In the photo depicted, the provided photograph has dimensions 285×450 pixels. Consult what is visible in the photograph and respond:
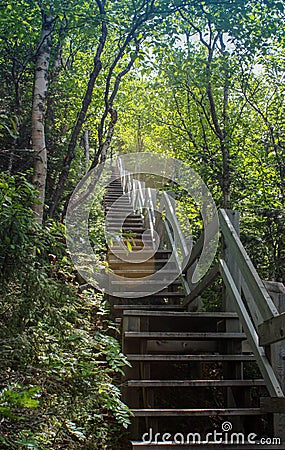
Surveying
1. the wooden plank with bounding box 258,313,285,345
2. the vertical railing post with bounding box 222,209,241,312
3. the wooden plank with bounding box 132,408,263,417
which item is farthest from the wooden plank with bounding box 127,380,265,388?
the vertical railing post with bounding box 222,209,241,312

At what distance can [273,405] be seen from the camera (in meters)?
3.15

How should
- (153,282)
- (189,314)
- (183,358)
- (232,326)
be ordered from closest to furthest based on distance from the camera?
(183,358) < (232,326) < (189,314) < (153,282)

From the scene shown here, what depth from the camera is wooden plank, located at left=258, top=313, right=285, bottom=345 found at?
9.65 feet

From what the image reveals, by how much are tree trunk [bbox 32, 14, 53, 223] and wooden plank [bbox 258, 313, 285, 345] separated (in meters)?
2.27

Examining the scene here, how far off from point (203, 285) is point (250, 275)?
1388 mm

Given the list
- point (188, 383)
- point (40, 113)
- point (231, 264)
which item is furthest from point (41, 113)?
point (188, 383)

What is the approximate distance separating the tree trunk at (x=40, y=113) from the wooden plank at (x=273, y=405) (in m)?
2.49

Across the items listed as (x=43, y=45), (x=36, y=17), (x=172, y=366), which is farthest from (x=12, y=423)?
(x=36, y=17)

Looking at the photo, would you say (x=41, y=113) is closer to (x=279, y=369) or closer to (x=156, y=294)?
(x=156, y=294)

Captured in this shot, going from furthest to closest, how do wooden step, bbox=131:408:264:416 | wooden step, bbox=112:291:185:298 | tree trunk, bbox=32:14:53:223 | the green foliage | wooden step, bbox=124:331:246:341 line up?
wooden step, bbox=112:291:185:298 → tree trunk, bbox=32:14:53:223 → wooden step, bbox=124:331:246:341 → wooden step, bbox=131:408:264:416 → the green foliage

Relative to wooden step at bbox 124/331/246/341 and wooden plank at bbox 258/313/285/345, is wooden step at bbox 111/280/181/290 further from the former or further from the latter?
wooden plank at bbox 258/313/285/345

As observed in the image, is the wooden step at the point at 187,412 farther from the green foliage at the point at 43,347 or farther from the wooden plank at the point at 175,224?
the wooden plank at the point at 175,224

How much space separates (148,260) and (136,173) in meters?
7.09

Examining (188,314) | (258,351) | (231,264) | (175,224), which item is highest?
(175,224)
